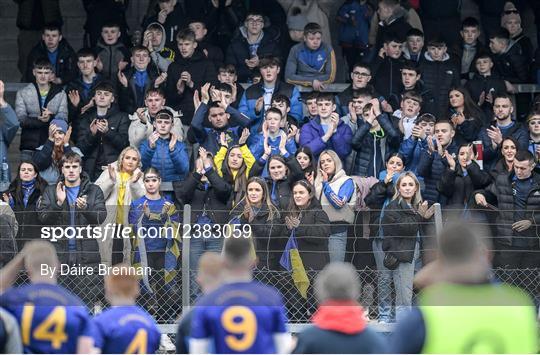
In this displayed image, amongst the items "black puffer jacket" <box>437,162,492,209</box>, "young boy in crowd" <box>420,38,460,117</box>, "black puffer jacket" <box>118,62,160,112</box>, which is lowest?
"black puffer jacket" <box>437,162,492,209</box>

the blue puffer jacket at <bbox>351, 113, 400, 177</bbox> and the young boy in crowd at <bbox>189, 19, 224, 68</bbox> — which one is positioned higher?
the young boy in crowd at <bbox>189, 19, 224, 68</bbox>

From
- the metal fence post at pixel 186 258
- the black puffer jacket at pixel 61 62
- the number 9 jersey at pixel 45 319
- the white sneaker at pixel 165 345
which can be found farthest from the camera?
the black puffer jacket at pixel 61 62

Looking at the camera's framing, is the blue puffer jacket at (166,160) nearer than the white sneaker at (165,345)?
No

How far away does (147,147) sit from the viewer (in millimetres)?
Result: 15031

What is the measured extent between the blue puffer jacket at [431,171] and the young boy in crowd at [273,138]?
52.0 inches

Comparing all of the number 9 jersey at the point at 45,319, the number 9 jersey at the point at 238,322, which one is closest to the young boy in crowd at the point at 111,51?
the number 9 jersey at the point at 45,319

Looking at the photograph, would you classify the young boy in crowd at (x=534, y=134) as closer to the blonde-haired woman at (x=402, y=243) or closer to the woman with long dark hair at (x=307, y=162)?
the blonde-haired woman at (x=402, y=243)

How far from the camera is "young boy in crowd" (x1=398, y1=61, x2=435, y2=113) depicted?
1603cm

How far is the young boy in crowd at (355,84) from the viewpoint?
15.9m

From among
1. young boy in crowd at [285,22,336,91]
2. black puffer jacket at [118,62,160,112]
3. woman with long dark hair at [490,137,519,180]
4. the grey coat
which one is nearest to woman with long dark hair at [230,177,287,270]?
woman with long dark hair at [490,137,519,180]

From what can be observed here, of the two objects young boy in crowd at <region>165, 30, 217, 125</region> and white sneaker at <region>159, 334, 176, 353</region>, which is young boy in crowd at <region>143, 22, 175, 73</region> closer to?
young boy in crowd at <region>165, 30, 217, 125</region>

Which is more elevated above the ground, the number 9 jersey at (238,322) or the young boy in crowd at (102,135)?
the young boy in crowd at (102,135)

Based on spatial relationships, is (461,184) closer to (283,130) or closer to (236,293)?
(283,130)

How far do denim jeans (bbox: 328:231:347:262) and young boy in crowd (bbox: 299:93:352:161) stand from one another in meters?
1.72
